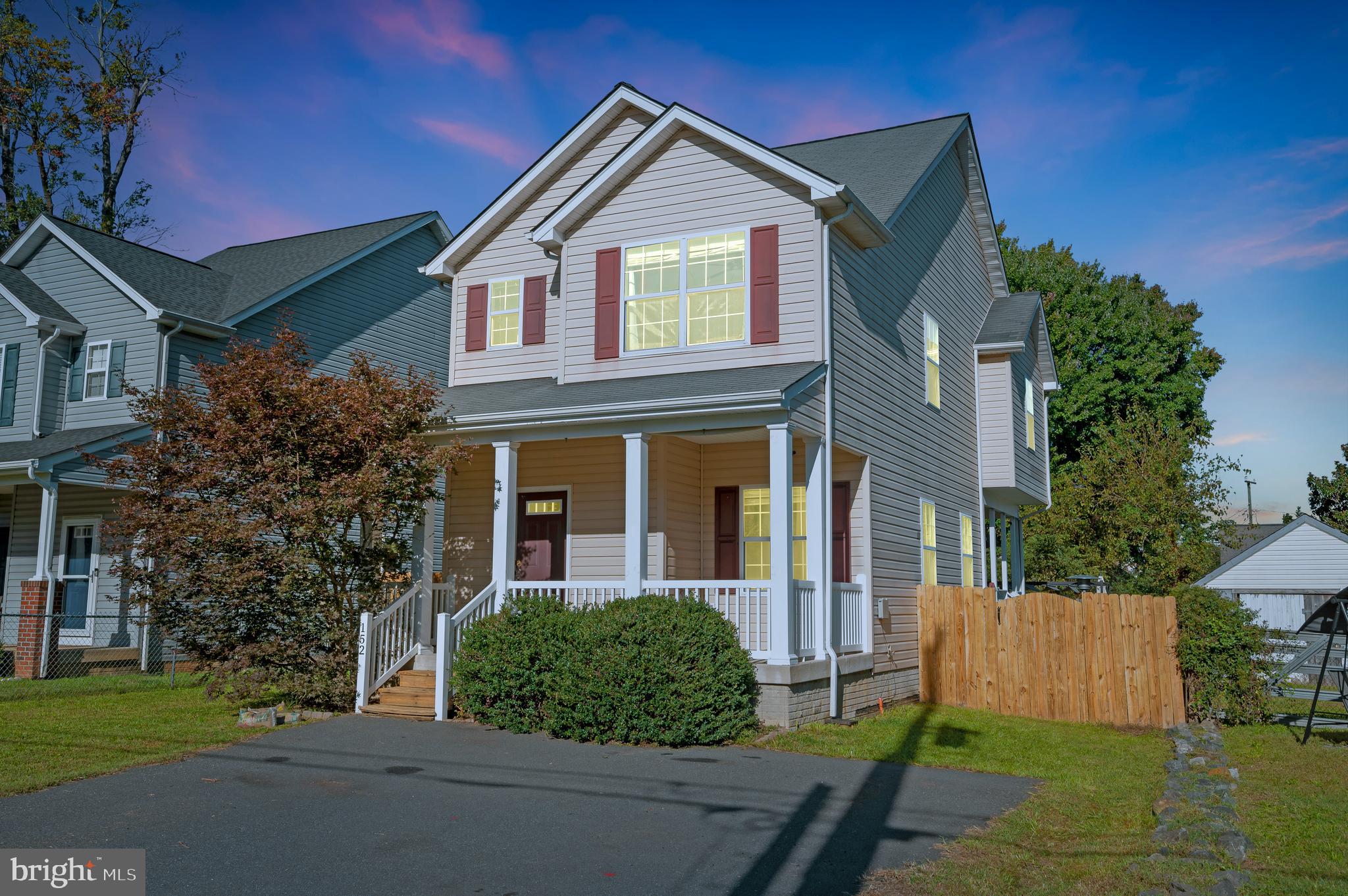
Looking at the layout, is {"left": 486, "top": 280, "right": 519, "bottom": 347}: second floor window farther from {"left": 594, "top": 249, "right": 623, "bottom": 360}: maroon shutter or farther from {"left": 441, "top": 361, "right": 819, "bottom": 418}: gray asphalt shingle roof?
{"left": 594, "top": 249, "right": 623, "bottom": 360}: maroon shutter

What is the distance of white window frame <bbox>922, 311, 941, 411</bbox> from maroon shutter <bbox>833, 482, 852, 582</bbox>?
377 centimetres

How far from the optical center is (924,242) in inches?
707

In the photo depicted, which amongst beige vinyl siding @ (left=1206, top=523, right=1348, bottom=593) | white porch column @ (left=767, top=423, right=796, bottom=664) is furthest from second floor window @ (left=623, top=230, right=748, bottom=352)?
beige vinyl siding @ (left=1206, top=523, right=1348, bottom=593)

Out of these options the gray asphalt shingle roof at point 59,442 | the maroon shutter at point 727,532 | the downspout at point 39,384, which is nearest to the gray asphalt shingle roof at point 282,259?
the gray asphalt shingle roof at point 59,442

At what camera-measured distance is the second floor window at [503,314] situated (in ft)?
54.8

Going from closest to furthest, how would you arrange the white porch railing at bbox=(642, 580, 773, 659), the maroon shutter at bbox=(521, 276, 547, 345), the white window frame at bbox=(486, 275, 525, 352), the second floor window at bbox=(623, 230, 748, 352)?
the white porch railing at bbox=(642, 580, 773, 659) → the second floor window at bbox=(623, 230, 748, 352) → the maroon shutter at bbox=(521, 276, 547, 345) → the white window frame at bbox=(486, 275, 525, 352)

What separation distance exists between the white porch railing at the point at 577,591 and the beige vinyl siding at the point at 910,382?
147 inches

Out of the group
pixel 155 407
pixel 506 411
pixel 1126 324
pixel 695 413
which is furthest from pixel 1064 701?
pixel 1126 324

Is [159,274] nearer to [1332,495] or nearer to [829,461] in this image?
[829,461]

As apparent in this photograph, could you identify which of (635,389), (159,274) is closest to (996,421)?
(635,389)

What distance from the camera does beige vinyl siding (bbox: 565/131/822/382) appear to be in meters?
13.5

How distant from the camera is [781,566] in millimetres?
11758

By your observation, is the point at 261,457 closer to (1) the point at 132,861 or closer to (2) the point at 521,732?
(2) the point at 521,732

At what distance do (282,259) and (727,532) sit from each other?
578 inches
